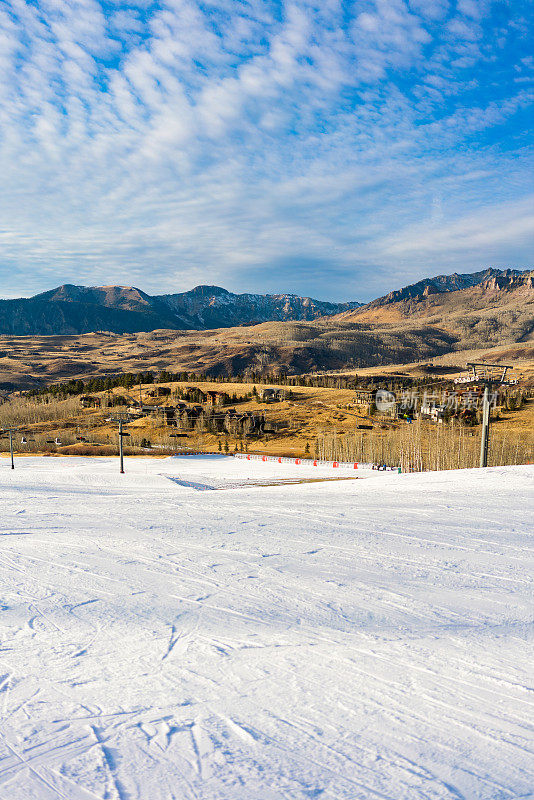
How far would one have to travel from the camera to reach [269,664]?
19.1 feet

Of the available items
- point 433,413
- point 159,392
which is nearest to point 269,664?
point 433,413

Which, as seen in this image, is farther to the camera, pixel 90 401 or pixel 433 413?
pixel 90 401

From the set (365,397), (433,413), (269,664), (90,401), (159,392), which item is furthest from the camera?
(90,401)

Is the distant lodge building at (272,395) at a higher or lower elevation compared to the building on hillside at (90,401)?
higher

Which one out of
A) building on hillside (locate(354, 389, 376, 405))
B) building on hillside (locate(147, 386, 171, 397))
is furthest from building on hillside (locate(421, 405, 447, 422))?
building on hillside (locate(147, 386, 171, 397))

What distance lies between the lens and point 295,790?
12.5ft

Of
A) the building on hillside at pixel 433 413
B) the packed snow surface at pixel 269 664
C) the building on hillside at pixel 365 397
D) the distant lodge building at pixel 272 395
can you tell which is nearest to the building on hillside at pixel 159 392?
the distant lodge building at pixel 272 395

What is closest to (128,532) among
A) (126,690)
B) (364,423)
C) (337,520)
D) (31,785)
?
(337,520)

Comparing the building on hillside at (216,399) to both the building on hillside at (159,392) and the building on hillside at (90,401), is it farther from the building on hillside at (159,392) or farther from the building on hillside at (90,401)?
the building on hillside at (90,401)

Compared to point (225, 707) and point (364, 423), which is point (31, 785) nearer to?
point (225, 707)

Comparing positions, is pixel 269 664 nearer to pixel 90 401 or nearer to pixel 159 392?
pixel 159 392

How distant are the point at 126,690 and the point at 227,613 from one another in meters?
2.21

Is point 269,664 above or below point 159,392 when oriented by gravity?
above

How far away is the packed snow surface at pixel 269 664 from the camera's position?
403 cm
